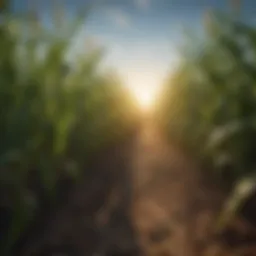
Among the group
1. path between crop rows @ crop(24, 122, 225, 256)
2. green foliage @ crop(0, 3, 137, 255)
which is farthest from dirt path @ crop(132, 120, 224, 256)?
green foliage @ crop(0, 3, 137, 255)

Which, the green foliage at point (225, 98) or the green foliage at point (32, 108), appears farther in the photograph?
the green foliage at point (225, 98)

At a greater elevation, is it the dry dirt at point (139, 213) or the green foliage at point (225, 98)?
the green foliage at point (225, 98)

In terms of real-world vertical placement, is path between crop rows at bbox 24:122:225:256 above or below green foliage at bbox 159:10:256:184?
below

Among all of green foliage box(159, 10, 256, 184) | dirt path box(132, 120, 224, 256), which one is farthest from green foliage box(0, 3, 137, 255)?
green foliage box(159, 10, 256, 184)

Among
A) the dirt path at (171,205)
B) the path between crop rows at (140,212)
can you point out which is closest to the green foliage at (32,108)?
the path between crop rows at (140,212)

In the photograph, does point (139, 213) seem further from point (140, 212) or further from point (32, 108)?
point (32, 108)

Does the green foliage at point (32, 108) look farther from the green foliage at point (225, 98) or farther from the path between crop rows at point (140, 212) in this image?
the green foliage at point (225, 98)

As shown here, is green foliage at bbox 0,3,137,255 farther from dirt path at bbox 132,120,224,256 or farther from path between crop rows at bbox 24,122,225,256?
dirt path at bbox 132,120,224,256

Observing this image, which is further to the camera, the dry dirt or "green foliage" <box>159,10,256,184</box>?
"green foliage" <box>159,10,256,184</box>

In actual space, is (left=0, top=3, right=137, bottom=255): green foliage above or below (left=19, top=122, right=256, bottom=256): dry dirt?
above

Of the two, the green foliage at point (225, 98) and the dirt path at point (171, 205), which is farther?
the green foliage at point (225, 98)

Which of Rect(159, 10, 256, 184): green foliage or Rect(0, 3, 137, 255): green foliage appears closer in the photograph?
Rect(0, 3, 137, 255): green foliage

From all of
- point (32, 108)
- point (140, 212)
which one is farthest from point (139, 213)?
point (32, 108)

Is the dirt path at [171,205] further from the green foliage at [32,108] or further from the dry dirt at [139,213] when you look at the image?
the green foliage at [32,108]
